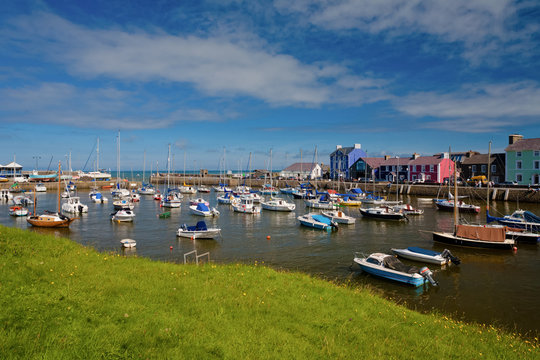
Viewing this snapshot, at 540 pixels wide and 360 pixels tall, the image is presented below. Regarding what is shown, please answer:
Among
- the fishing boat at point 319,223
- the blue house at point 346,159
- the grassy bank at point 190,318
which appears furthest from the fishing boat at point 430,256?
the blue house at point 346,159

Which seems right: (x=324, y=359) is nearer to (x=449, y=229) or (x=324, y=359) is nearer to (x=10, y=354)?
(x=10, y=354)

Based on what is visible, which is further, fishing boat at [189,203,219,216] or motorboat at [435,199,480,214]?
motorboat at [435,199,480,214]

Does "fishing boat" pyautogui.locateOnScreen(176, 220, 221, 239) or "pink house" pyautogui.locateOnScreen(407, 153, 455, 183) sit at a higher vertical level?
"pink house" pyautogui.locateOnScreen(407, 153, 455, 183)

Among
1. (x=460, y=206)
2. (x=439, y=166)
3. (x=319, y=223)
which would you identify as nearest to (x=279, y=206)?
(x=319, y=223)

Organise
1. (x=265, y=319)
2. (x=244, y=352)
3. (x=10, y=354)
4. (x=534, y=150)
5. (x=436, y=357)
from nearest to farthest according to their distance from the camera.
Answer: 1. (x=10, y=354)
2. (x=244, y=352)
3. (x=436, y=357)
4. (x=265, y=319)
5. (x=534, y=150)

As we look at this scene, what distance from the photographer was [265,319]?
10.2m

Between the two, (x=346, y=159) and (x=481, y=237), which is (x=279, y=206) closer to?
(x=481, y=237)

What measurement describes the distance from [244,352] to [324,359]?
1962mm

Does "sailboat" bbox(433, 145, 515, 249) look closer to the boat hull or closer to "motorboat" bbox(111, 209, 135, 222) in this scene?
the boat hull

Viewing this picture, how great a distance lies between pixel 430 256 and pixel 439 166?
79904 millimetres

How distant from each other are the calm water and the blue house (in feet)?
223

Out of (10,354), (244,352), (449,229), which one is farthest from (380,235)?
(10,354)

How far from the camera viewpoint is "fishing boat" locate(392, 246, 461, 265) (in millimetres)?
27578

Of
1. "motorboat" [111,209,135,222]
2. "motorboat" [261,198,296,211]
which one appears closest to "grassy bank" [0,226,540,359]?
"motorboat" [111,209,135,222]
